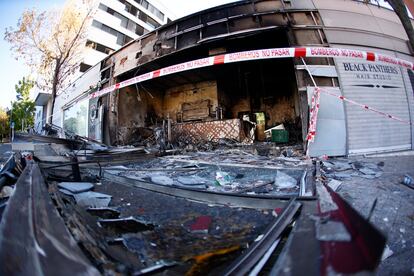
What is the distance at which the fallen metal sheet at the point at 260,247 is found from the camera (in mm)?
871

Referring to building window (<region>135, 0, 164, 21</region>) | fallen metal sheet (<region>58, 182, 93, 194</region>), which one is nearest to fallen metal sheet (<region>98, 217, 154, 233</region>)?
fallen metal sheet (<region>58, 182, 93, 194</region>)

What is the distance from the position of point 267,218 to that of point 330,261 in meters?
1.11

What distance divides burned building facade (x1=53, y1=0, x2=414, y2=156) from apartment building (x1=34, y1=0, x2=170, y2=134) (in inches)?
386

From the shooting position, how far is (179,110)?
43.4 feet

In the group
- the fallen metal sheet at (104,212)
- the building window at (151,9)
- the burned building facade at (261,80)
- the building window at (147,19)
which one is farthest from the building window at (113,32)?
the fallen metal sheet at (104,212)

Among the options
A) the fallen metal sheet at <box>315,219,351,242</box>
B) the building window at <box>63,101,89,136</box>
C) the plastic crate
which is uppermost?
the building window at <box>63,101,89,136</box>

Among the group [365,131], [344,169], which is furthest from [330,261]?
[365,131]

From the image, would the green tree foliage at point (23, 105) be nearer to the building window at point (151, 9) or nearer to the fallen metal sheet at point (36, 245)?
the building window at point (151, 9)

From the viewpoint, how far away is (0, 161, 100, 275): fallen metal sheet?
70 centimetres

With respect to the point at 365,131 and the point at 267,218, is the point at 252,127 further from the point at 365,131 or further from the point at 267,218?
the point at 267,218

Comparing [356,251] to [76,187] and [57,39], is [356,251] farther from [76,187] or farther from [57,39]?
[57,39]

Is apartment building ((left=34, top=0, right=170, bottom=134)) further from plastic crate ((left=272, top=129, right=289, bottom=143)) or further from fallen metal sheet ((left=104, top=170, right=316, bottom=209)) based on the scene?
fallen metal sheet ((left=104, top=170, right=316, bottom=209))

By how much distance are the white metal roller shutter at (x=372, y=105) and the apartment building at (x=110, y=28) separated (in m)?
21.4

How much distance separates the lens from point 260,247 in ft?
3.41
